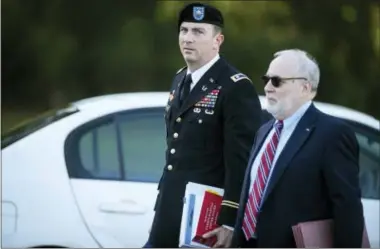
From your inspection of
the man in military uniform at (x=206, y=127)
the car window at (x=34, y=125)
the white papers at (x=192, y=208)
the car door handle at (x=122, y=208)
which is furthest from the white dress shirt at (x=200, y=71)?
the car window at (x=34, y=125)

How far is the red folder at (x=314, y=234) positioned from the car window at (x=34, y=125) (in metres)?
2.53

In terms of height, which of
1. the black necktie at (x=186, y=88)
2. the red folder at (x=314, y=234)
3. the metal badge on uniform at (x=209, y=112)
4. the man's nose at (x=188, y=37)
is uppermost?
the man's nose at (x=188, y=37)

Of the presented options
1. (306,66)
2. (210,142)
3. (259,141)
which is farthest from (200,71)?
(306,66)

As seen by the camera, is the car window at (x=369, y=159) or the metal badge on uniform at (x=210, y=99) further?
the car window at (x=369, y=159)

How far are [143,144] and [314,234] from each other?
2.33 meters

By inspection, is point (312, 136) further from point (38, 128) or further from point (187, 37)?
point (38, 128)

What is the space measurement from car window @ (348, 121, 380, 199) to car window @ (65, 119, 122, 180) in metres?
1.38

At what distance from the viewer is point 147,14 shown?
10656mm

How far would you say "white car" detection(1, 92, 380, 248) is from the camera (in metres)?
5.46

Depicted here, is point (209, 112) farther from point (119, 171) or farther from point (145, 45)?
point (145, 45)

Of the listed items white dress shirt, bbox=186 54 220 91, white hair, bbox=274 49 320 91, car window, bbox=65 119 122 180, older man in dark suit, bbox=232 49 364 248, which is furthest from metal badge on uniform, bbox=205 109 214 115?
car window, bbox=65 119 122 180

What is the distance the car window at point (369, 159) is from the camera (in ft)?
19.1

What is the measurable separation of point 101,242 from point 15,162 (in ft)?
2.16

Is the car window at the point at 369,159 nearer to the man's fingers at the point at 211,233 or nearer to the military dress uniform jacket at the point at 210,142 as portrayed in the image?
the military dress uniform jacket at the point at 210,142
